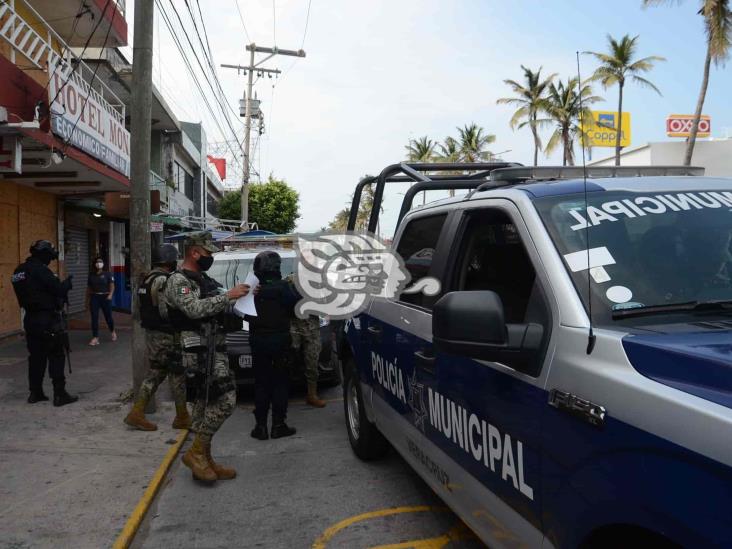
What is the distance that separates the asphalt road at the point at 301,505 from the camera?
12.0ft

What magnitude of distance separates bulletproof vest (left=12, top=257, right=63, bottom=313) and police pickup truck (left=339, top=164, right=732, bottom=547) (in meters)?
4.58

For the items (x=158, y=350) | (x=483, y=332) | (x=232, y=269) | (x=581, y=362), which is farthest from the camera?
(x=232, y=269)

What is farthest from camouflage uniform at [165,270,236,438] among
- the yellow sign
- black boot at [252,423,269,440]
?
the yellow sign

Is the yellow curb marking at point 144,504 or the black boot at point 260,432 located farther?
the black boot at point 260,432

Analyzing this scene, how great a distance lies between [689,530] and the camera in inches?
57.5

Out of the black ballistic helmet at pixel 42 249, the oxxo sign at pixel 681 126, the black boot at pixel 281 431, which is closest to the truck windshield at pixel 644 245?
the black boot at pixel 281 431

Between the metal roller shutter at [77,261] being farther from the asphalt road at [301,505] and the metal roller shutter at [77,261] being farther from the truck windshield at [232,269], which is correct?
the asphalt road at [301,505]

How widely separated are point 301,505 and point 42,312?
390 cm

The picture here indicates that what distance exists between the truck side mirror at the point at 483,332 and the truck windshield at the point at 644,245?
255 millimetres

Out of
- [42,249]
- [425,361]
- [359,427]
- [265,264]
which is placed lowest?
[359,427]

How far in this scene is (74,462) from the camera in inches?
193

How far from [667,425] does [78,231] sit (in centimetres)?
1707

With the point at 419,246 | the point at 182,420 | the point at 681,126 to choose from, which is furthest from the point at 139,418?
the point at 681,126

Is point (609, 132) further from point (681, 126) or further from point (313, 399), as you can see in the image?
point (313, 399)
